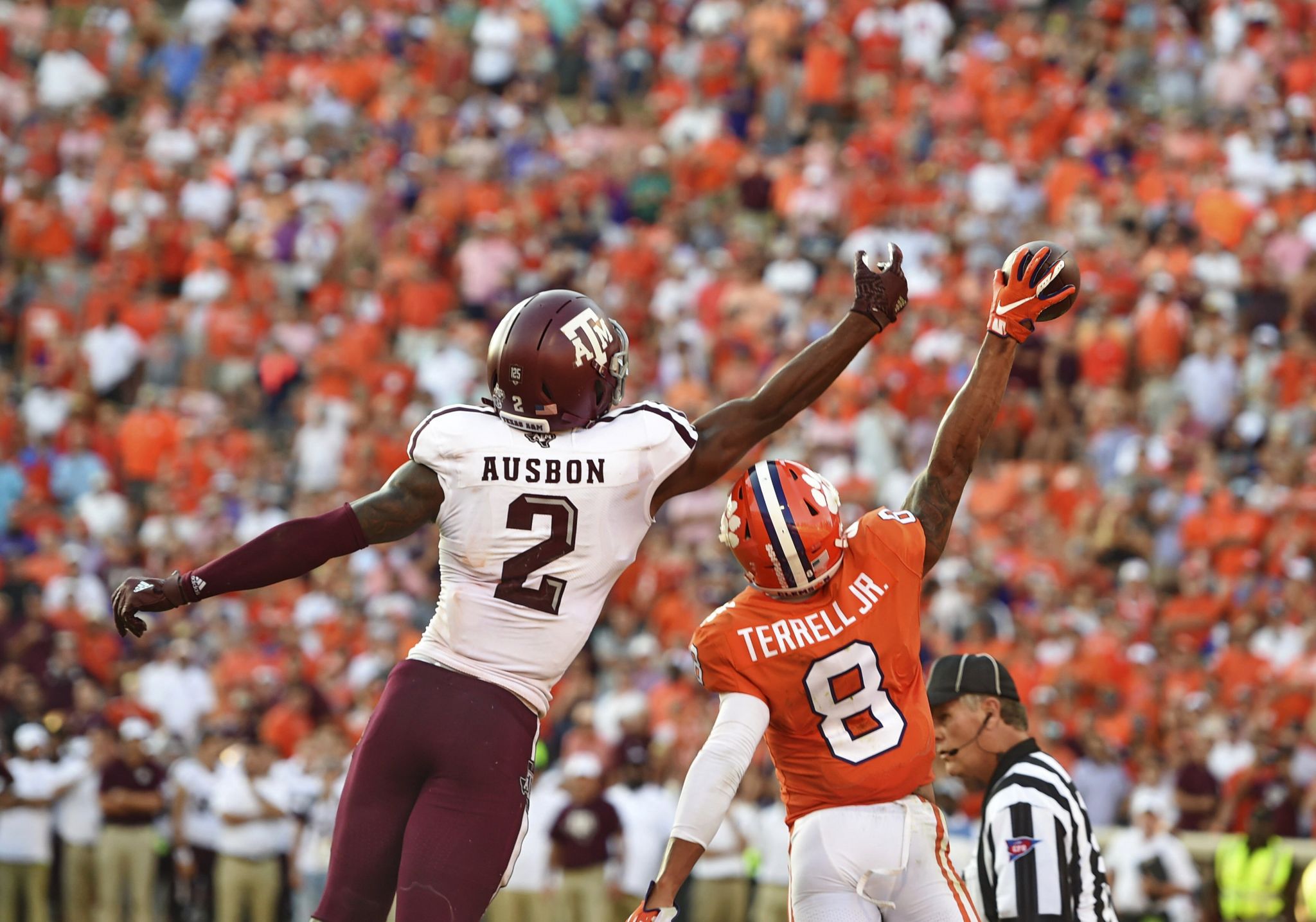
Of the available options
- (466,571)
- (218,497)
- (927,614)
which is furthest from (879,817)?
(218,497)

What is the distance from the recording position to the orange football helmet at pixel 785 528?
5258mm

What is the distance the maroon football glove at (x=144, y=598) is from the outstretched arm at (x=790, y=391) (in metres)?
1.30

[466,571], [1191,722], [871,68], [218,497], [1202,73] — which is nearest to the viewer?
[466,571]

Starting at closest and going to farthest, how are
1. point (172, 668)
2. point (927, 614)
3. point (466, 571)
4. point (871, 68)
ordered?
1. point (466, 571)
2. point (927, 614)
3. point (172, 668)
4. point (871, 68)

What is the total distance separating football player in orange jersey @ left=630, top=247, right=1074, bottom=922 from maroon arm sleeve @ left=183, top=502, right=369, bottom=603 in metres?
1.03

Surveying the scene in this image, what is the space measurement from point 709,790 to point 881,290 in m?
1.55

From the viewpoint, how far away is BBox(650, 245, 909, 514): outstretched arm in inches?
211

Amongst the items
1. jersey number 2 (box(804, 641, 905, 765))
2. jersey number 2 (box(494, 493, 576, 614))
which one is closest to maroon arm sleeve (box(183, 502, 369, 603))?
jersey number 2 (box(494, 493, 576, 614))

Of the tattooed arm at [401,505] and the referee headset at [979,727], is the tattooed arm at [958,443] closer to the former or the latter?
the referee headset at [979,727]

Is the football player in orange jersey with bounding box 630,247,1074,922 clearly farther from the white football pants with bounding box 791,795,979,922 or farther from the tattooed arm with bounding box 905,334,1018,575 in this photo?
the tattooed arm with bounding box 905,334,1018,575

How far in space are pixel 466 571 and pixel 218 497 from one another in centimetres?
1161

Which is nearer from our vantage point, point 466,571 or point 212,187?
point 466,571

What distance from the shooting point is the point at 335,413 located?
1684cm

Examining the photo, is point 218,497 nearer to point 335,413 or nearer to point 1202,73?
point 335,413
